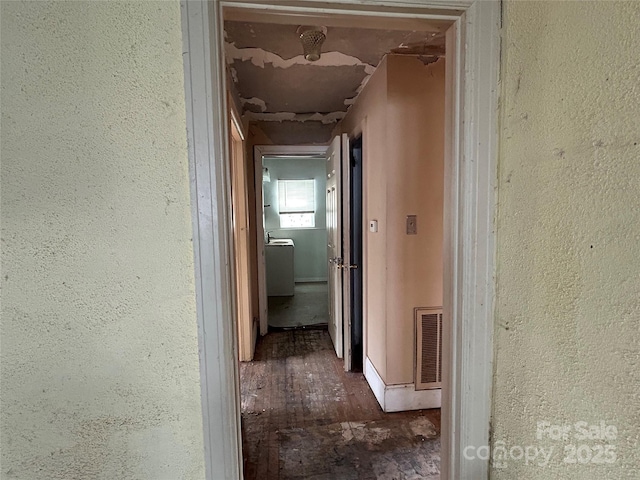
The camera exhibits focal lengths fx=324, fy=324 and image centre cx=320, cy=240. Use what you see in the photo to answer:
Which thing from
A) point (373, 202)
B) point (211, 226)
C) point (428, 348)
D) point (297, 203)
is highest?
point (297, 203)

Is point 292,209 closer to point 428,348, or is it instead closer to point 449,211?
point 428,348

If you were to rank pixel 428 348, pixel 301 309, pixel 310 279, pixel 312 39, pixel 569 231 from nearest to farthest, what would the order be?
pixel 569 231 → pixel 312 39 → pixel 428 348 → pixel 301 309 → pixel 310 279

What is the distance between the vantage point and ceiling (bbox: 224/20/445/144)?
178 centimetres

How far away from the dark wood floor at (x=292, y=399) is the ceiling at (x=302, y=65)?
86.9 inches

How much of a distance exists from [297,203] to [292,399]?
439cm

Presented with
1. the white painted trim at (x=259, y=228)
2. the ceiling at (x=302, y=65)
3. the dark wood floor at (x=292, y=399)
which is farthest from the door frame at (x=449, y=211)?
the white painted trim at (x=259, y=228)

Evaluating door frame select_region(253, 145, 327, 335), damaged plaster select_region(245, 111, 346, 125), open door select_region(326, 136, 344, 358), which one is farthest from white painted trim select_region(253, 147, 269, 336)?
open door select_region(326, 136, 344, 358)

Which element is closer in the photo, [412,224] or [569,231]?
[569,231]

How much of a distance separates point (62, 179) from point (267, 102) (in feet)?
7.67

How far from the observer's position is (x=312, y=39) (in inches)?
68.6

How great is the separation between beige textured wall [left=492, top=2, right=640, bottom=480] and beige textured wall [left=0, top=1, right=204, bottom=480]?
2.95ft

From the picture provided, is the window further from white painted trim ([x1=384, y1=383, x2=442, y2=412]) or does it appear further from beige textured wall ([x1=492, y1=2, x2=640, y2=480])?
beige textured wall ([x1=492, y1=2, x2=640, y2=480])

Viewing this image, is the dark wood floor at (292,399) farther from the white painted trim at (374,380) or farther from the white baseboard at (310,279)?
the white baseboard at (310,279)

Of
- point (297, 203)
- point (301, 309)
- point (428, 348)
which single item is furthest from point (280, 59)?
point (297, 203)
